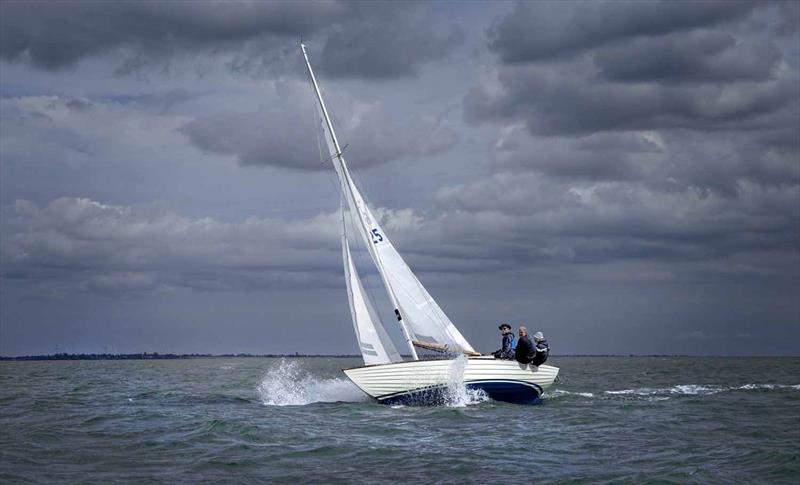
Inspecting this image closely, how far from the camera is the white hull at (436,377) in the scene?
28453mm

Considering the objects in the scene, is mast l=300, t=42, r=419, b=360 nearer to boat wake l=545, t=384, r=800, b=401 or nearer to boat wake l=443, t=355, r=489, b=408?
boat wake l=443, t=355, r=489, b=408

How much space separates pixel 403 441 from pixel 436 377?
679cm

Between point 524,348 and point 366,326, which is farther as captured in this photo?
point 366,326

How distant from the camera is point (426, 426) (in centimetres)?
2464

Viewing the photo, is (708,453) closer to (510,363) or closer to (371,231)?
(510,363)

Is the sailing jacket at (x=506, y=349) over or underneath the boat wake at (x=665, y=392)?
over

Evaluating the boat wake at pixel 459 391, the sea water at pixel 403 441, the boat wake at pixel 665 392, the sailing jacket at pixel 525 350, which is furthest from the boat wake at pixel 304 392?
the boat wake at pixel 665 392

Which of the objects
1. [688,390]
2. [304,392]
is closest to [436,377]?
[304,392]

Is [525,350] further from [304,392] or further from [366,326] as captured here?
[304,392]

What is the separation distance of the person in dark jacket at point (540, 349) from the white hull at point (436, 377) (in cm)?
30

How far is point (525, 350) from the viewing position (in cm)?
2892

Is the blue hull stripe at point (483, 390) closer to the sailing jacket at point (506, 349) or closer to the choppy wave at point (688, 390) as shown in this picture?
the sailing jacket at point (506, 349)

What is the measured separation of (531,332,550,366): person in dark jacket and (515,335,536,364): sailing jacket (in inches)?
11.2

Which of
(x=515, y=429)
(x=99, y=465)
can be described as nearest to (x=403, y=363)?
(x=515, y=429)
